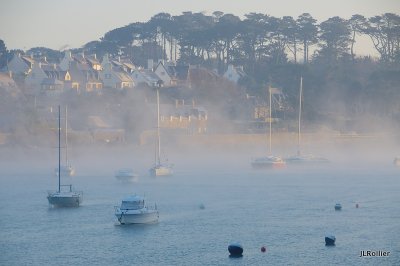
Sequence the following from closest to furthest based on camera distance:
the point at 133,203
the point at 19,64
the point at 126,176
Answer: the point at 133,203
the point at 126,176
the point at 19,64

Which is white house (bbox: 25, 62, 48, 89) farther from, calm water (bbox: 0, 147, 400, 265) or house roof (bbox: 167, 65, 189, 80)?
calm water (bbox: 0, 147, 400, 265)

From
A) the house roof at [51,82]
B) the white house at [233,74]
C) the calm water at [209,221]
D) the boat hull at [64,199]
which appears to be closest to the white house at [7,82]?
the house roof at [51,82]

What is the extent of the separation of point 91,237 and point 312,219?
11279 millimetres

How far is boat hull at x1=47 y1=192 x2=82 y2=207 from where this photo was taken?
173 feet

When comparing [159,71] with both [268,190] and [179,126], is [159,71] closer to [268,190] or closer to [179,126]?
[179,126]

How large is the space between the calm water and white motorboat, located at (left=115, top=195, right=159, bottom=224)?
443 millimetres

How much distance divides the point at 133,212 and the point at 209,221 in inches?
188

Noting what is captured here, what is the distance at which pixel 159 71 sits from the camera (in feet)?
357

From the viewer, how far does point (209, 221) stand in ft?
162

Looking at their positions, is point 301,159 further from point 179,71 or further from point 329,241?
point 329,241

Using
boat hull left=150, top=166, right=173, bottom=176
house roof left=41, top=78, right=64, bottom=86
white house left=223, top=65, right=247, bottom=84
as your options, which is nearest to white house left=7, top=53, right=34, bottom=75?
house roof left=41, top=78, right=64, bottom=86

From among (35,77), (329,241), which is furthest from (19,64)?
(329,241)

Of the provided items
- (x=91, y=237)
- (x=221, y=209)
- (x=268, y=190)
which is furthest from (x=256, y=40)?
(x=91, y=237)

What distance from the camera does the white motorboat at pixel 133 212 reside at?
151ft
